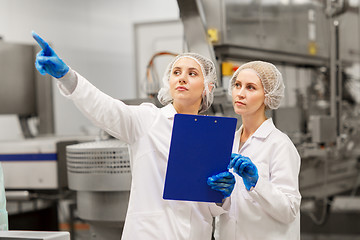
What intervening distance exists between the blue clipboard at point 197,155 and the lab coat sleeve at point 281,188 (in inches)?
5.3

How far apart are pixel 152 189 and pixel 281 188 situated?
1.27 ft

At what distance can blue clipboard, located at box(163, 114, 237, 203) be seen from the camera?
1.30m

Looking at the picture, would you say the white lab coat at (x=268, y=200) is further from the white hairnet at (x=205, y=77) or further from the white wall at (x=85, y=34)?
the white wall at (x=85, y=34)

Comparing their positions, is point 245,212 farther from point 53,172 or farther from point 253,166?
point 53,172

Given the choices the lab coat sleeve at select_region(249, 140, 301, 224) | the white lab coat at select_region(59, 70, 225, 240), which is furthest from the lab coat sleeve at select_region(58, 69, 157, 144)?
the lab coat sleeve at select_region(249, 140, 301, 224)

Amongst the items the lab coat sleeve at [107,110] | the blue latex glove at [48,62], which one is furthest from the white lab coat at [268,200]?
the blue latex glove at [48,62]

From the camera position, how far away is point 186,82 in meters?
1.44

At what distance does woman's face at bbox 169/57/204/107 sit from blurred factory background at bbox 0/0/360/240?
0.60 metres

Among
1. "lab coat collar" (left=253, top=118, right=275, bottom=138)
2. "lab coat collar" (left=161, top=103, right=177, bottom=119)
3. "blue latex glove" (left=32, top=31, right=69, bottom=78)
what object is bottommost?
"lab coat collar" (left=253, top=118, right=275, bottom=138)

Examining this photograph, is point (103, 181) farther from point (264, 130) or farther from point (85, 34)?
point (85, 34)

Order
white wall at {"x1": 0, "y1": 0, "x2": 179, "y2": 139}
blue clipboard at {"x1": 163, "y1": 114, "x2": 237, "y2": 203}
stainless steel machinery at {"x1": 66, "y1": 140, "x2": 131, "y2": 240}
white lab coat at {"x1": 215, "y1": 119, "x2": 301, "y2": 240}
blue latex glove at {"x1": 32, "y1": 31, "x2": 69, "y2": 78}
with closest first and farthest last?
blue latex glove at {"x1": 32, "y1": 31, "x2": 69, "y2": 78} → blue clipboard at {"x1": 163, "y1": 114, "x2": 237, "y2": 203} → white lab coat at {"x1": 215, "y1": 119, "x2": 301, "y2": 240} → stainless steel machinery at {"x1": 66, "y1": 140, "x2": 131, "y2": 240} → white wall at {"x1": 0, "y1": 0, "x2": 179, "y2": 139}

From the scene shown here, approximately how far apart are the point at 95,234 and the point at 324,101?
2.46 metres

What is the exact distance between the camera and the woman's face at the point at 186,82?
1432 millimetres

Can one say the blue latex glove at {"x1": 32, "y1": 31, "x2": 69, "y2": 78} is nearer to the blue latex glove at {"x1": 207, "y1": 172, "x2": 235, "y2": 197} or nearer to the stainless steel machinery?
the blue latex glove at {"x1": 207, "y1": 172, "x2": 235, "y2": 197}
